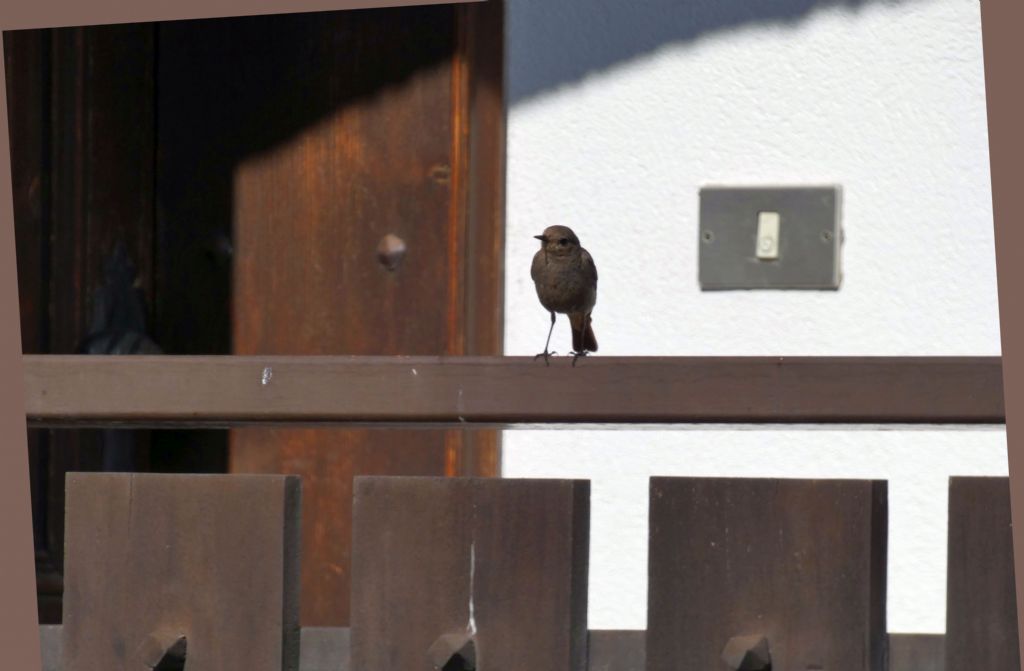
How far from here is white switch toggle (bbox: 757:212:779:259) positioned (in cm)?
347

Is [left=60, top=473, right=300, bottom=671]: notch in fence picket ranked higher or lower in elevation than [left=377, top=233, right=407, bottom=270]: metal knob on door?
lower

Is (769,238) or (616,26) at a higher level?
(616,26)

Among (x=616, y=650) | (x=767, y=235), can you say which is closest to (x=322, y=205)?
(x=767, y=235)

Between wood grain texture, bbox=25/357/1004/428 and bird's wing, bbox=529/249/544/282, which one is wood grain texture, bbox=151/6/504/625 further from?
wood grain texture, bbox=25/357/1004/428

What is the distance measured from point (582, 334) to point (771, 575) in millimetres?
2045

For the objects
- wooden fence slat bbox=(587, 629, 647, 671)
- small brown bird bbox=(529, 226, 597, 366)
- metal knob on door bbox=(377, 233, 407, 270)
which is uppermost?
metal knob on door bbox=(377, 233, 407, 270)

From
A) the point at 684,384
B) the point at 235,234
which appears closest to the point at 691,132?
the point at 235,234

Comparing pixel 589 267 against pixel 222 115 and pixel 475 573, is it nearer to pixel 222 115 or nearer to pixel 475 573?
pixel 222 115

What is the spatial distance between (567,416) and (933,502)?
2.03m

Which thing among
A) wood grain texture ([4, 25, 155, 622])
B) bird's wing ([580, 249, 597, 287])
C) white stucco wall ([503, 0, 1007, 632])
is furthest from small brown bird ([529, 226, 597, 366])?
wood grain texture ([4, 25, 155, 622])

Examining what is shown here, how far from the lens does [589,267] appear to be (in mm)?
3326

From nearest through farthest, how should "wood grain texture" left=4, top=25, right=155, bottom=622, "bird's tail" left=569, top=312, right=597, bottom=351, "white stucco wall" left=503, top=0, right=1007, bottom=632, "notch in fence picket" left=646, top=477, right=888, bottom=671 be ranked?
"notch in fence picket" left=646, top=477, right=888, bottom=671
"white stucco wall" left=503, top=0, right=1007, bottom=632
"bird's tail" left=569, top=312, right=597, bottom=351
"wood grain texture" left=4, top=25, right=155, bottom=622

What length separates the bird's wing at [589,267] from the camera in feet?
10.7

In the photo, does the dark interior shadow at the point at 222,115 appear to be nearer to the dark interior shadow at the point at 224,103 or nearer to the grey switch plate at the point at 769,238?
the dark interior shadow at the point at 224,103
